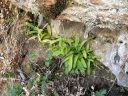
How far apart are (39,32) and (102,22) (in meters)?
1.51

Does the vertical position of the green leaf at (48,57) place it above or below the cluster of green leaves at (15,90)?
above

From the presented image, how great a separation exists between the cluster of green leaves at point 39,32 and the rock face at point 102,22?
16 centimetres

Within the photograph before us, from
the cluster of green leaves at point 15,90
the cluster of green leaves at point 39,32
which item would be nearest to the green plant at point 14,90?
the cluster of green leaves at point 15,90

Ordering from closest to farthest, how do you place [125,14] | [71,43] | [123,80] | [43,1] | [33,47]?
[125,14] < [43,1] < [123,80] < [71,43] < [33,47]

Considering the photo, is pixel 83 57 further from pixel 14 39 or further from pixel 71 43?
pixel 14 39

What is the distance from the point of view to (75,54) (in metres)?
5.74

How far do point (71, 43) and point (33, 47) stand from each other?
809 millimetres

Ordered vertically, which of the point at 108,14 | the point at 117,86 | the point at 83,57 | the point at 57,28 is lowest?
the point at 117,86

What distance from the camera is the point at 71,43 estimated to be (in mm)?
5824

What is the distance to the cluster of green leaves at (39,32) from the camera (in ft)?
19.9

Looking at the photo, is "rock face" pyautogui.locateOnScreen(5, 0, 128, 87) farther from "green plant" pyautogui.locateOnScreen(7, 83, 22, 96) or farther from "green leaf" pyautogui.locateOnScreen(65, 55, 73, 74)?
"green plant" pyautogui.locateOnScreen(7, 83, 22, 96)

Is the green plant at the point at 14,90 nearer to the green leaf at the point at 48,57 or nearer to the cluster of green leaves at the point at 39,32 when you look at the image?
the green leaf at the point at 48,57

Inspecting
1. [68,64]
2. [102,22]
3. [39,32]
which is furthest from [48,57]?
[102,22]

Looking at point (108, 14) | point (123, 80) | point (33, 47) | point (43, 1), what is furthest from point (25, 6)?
point (123, 80)
